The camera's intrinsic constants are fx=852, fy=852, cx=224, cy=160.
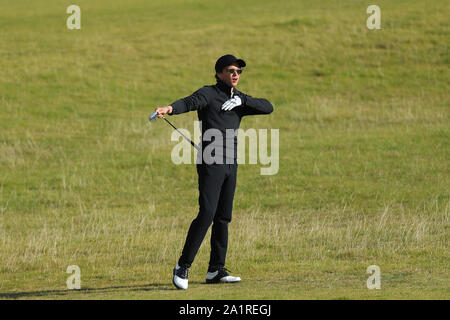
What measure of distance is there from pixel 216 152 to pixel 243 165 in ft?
50.2

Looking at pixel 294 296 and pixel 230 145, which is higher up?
pixel 230 145

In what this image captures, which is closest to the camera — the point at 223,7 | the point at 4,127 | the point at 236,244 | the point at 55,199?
the point at 236,244

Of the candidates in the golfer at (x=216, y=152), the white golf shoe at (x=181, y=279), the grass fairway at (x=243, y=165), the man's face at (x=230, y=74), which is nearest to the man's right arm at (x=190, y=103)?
the golfer at (x=216, y=152)

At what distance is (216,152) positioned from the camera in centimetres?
1083

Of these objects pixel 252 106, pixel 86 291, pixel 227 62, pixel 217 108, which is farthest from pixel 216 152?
pixel 86 291

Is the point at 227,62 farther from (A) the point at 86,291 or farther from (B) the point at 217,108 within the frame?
(A) the point at 86,291

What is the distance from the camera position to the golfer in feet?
35.4

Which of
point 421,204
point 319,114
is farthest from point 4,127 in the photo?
point 421,204

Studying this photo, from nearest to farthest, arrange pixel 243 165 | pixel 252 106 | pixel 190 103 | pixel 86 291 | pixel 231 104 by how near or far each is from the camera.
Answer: pixel 190 103, pixel 231 104, pixel 252 106, pixel 86 291, pixel 243 165

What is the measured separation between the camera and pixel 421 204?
1986 centimetres

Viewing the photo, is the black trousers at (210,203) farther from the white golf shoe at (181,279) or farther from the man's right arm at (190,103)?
the man's right arm at (190,103)

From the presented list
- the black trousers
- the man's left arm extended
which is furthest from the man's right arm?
the black trousers
